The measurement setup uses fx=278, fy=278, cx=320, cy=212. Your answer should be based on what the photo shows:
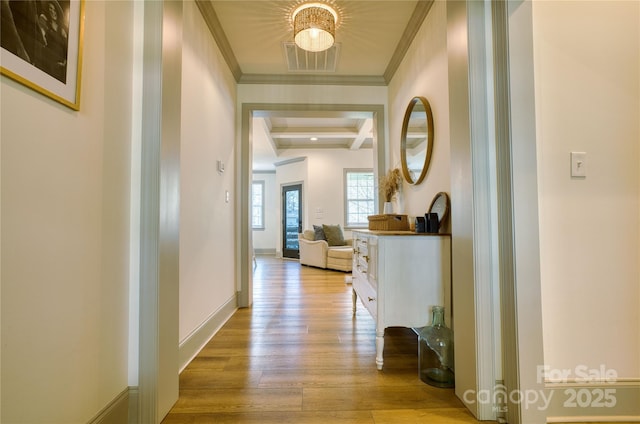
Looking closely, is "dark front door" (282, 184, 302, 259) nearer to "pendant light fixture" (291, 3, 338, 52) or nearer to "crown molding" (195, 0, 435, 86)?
"crown molding" (195, 0, 435, 86)

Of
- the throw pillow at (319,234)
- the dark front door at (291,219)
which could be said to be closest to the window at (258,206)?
the dark front door at (291,219)

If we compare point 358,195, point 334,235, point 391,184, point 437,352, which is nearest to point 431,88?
point 391,184

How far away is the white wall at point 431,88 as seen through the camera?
1968 mm

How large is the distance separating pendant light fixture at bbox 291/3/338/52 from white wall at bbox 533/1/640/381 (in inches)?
58.4

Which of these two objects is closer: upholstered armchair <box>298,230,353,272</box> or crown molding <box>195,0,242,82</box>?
crown molding <box>195,0,242,82</box>

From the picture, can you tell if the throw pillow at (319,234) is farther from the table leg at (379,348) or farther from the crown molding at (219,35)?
the table leg at (379,348)

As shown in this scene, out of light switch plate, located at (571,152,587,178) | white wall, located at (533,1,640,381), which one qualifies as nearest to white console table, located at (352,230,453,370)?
white wall, located at (533,1,640,381)

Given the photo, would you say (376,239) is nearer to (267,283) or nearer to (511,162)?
(511,162)

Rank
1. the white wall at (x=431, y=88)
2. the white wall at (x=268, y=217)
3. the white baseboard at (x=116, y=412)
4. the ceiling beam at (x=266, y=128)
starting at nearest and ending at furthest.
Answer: the white baseboard at (x=116, y=412) → the white wall at (x=431, y=88) → the ceiling beam at (x=266, y=128) → the white wall at (x=268, y=217)

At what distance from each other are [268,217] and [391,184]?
20.7ft

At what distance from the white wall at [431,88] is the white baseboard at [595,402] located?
1.20 metres

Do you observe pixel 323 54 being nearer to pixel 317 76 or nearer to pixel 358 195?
pixel 317 76

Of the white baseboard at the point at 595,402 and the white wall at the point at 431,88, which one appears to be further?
the white wall at the point at 431,88

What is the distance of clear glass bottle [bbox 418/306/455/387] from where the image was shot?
64.1 inches
